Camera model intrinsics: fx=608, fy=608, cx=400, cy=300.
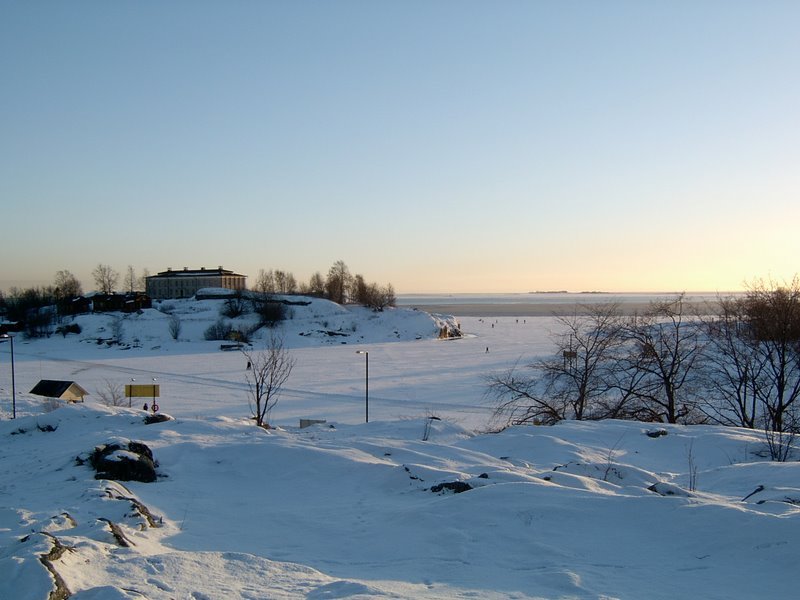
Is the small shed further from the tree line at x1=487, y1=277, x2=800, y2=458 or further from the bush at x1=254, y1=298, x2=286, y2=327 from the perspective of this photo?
the bush at x1=254, y1=298, x2=286, y2=327

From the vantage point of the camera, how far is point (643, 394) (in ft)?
72.5

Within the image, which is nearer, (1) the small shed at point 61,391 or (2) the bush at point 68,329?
(1) the small shed at point 61,391

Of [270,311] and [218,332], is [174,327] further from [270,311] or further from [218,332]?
[270,311]

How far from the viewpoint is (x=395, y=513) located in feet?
29.1

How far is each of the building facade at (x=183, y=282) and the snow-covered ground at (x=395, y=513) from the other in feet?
378

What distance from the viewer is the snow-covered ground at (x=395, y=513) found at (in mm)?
5863

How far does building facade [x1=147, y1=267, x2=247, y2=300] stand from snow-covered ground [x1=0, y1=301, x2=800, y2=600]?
11522cm

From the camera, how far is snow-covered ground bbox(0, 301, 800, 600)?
586 centimetres

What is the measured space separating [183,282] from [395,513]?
422 ft

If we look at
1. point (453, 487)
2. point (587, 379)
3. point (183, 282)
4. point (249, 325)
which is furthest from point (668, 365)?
point (183, 282)

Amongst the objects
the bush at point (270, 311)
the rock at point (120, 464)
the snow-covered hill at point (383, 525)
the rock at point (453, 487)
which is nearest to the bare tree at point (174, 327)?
the bush at point (270, 311)

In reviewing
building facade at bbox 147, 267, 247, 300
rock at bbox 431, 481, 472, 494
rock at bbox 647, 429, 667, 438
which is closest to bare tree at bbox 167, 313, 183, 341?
building facade at bbox 147, 267, 247, 300

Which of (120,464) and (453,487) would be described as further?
(120,464)

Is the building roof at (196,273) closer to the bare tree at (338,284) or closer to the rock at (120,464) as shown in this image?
the bare tree at (338,284)
